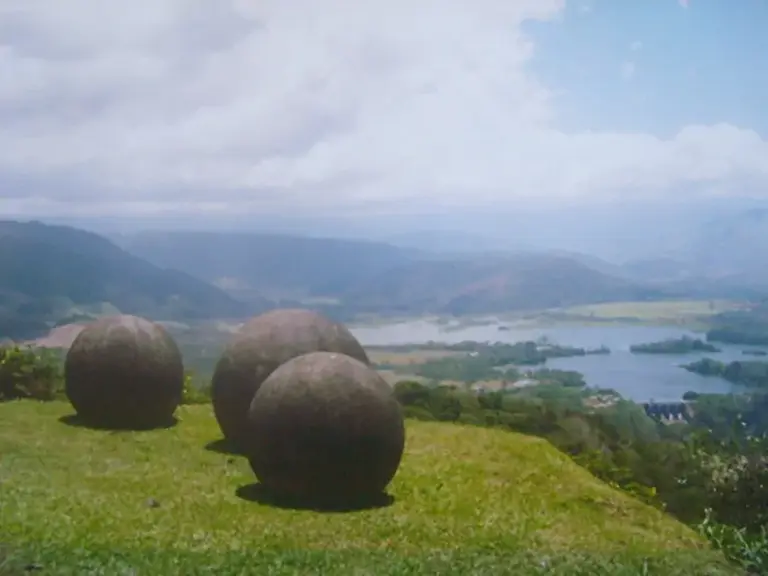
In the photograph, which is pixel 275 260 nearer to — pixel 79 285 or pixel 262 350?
pixel 79 285

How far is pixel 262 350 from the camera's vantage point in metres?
15.1

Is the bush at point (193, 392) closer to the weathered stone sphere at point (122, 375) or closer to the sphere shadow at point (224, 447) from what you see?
the weathered stone sphere at point (122, 375)

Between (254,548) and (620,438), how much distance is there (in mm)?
9516

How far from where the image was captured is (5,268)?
23.3 m

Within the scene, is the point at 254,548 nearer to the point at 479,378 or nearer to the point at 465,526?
the point at 465,526

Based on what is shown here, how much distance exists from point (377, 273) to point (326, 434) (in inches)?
465

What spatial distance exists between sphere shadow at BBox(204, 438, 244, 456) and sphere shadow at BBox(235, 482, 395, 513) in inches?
103

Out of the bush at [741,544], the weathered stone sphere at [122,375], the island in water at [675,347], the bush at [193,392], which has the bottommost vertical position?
the bush at [193,392]

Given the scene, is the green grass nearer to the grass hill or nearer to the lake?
the lake

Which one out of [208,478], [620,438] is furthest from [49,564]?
[620,438]

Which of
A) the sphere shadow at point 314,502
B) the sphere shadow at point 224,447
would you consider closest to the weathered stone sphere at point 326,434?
the sphere shadow at point 314,502

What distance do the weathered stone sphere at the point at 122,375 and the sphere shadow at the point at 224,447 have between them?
5.23 feet

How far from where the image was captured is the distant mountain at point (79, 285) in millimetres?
23344

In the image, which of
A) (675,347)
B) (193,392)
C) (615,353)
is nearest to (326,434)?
(615,353)
